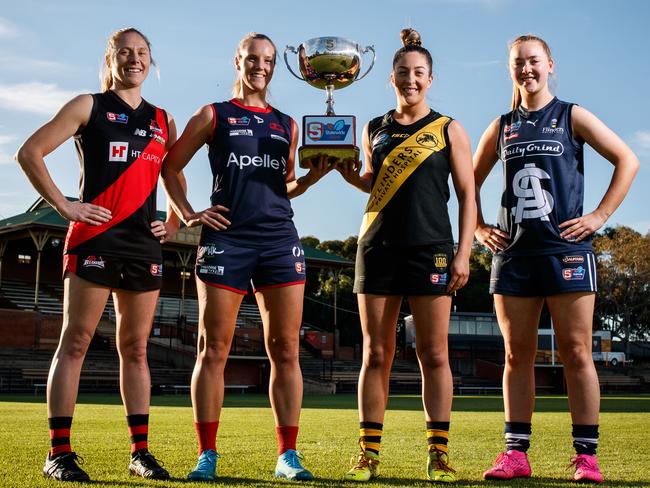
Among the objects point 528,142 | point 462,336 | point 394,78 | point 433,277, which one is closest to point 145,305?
point 433,277

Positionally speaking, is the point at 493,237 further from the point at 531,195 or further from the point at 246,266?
the point at 246,266

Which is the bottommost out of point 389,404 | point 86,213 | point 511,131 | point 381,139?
point 389,404

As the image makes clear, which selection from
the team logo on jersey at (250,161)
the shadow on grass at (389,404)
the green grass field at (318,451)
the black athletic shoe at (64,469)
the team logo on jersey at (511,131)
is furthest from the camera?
the shadow on grass at (389,404)

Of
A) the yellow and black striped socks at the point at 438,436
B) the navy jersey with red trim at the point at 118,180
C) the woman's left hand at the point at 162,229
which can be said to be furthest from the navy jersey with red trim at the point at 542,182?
the navy jersey with red trim at the point at 118,180

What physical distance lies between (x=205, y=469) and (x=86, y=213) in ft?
5.38

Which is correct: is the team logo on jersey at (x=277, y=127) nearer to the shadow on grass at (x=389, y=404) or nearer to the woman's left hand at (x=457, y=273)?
the woman's left hand at (x=457, y=273)

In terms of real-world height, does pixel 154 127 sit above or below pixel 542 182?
above

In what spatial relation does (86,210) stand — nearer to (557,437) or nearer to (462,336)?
(557,437)

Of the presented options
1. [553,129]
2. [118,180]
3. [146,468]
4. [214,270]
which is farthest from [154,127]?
[553,129]

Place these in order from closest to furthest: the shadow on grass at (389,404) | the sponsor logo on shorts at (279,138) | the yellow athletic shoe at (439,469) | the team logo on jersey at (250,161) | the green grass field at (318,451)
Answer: the yellow athletic shoe at (439,469), the green grass field at (318,451), the team logo on jersey at (250,161), the sponsor logo on shorts at (279,138), the shadow on grass at (389,404)

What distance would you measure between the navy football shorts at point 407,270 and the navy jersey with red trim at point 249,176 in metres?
0.56

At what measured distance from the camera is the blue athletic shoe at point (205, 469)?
4.40 meters

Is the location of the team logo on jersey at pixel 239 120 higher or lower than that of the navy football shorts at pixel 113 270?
higher

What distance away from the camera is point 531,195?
488 centimetres
